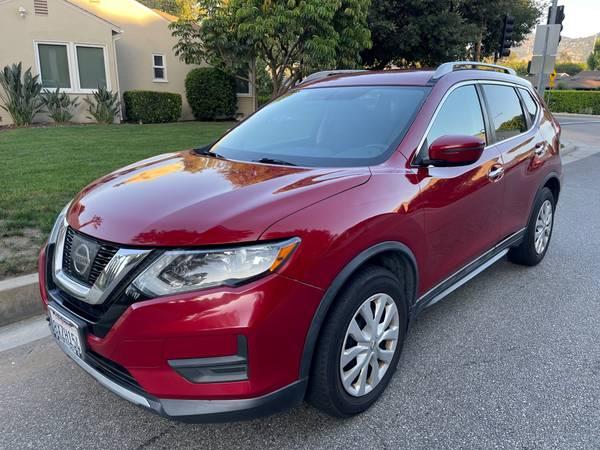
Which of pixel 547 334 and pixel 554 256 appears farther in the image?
pixel 554 256

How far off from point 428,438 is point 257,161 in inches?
68.4

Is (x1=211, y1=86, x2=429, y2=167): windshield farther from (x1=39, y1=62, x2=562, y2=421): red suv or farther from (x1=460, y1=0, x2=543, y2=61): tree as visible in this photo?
(x1=460, y1=0, x2=543, y2=61): tree

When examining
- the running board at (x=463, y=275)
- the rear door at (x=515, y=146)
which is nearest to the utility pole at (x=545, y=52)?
the rear door at (x=515, y=146)

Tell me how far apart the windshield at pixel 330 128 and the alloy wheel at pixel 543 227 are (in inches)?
84.9

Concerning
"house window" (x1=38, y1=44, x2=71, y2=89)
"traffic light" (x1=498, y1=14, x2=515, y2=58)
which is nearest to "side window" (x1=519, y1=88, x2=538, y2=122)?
"traffic light" (x1=498, y1=14, x2=515, y2=58)

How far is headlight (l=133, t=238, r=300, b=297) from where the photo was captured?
6.23 ft

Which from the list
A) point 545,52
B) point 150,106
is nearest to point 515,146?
point 545,52

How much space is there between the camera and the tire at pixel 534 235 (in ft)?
14.1

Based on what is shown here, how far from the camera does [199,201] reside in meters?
2.17

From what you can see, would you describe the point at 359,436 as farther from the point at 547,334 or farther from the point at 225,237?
the point at 547,334

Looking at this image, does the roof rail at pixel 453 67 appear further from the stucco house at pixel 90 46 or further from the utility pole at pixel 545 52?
the stucco house at pixel 90 46

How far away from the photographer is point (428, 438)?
92.1 inches

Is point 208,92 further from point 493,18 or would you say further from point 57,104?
point 493,18

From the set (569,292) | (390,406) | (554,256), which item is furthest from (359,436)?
(554,256)
